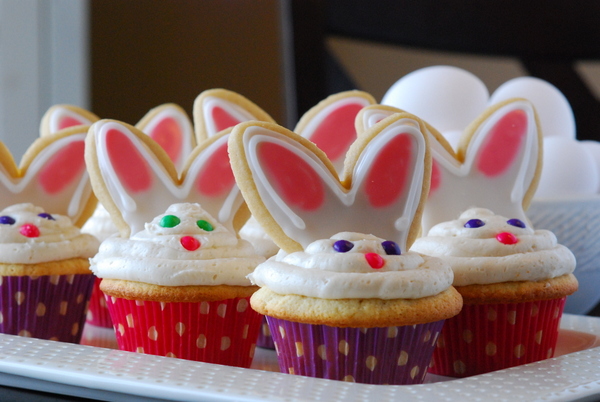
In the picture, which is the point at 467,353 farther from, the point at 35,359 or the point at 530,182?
the point at 35,359

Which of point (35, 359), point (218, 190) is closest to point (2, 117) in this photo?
point (218, 190)

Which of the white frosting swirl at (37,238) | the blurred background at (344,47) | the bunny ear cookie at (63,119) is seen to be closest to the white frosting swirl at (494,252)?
the white frosting swirl at (37,238)

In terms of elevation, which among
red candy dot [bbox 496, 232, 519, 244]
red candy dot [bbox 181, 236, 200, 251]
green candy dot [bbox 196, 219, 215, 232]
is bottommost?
red candy dot [bbox 181, 236, 200, 251]

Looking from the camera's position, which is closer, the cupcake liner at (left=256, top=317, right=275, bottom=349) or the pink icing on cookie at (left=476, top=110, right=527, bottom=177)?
the pink icing on cookie at (left=476, top=110, right=527, bottom=177)

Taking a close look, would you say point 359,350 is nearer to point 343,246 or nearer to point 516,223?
point 343,246

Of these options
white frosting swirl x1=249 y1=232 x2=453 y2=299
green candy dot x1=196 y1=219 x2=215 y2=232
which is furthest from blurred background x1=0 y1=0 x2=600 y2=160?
white frosting swirl x1=249 y1=232 x2=453 y2=299

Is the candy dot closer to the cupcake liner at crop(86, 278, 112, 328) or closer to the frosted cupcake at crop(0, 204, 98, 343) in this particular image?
the frosted cupcake at crop(0, 204, 98, 343)

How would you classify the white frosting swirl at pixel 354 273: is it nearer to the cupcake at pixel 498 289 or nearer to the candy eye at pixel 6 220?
the cupcake at pixel 498 289
